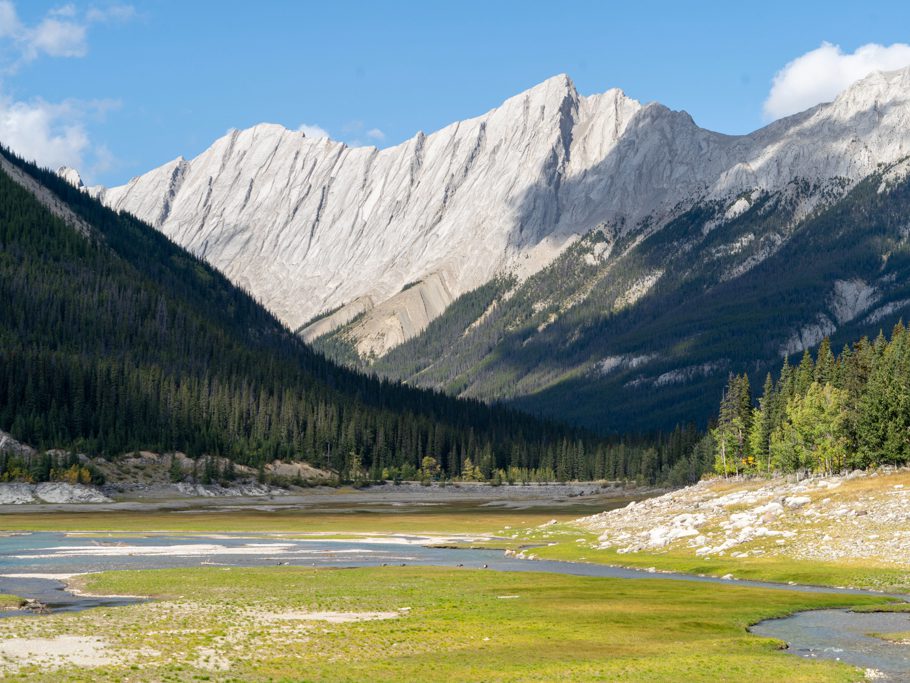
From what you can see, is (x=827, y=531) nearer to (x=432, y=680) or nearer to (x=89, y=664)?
(x=432, y=680)

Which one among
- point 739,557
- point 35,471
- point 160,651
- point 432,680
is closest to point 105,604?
point 160,651

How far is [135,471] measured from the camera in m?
194

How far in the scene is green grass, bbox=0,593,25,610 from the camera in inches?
2164

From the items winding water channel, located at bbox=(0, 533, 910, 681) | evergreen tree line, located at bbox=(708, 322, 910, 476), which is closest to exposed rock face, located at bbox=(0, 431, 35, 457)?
winding water channel, located at bbox=(0, 533, 910, 681)

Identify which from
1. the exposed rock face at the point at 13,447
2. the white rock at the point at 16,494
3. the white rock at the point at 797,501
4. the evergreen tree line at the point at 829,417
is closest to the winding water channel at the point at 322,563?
the white rock at the point at 797,501

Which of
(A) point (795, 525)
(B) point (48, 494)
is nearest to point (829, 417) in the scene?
(A) point (795, 525)

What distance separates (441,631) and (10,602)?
80.7ft

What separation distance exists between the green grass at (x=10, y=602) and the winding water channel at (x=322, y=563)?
64.0 inches

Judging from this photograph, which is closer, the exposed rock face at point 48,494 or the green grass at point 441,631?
the green grass at point 441,631

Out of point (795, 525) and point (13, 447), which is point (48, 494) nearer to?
point (13, 447)

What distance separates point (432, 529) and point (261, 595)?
251 ft

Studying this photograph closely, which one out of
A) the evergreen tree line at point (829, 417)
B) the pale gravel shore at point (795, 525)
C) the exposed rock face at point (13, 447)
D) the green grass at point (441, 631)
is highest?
the evergreen tree line at point (829, 417)

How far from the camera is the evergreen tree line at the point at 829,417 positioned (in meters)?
114

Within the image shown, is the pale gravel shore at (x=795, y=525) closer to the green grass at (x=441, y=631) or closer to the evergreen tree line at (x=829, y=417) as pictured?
the evergreen tree line at (x=829, y=417)
